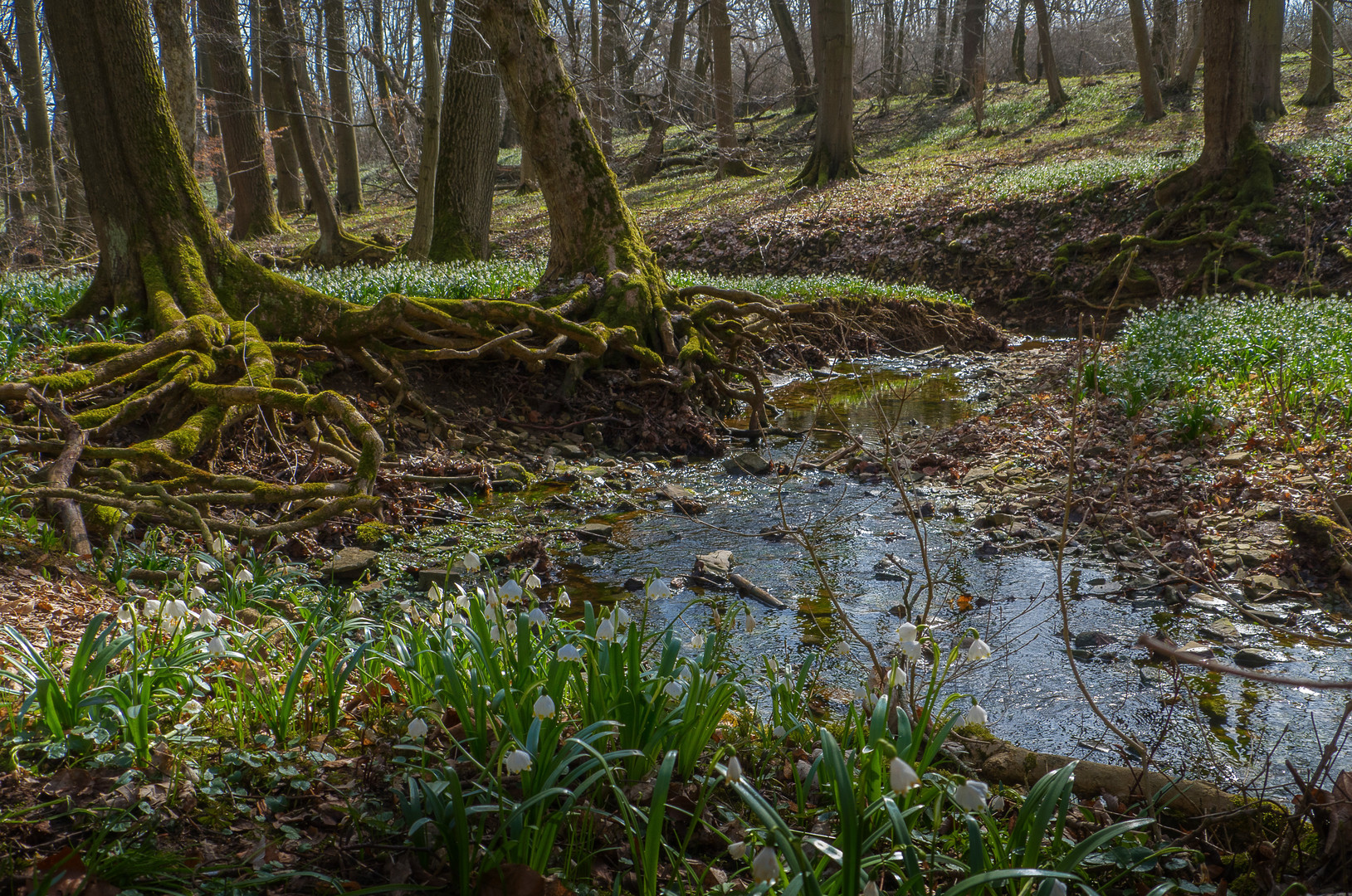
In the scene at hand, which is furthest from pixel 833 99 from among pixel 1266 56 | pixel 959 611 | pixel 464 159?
pixel 959 611

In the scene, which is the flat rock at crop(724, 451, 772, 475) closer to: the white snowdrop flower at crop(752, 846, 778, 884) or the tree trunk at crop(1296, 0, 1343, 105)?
the white snowdrop flower at crop(752, 846, 778, 884)

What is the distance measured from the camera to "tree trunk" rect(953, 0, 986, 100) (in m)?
34.0

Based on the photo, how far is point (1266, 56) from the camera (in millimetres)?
21609

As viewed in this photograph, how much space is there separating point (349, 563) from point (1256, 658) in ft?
16.8

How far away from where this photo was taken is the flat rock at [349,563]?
17.6ft

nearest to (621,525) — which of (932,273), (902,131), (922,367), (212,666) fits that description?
(212,666)

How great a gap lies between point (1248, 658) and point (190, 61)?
1410 cm

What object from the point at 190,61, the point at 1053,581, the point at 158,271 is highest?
the point at 190,61

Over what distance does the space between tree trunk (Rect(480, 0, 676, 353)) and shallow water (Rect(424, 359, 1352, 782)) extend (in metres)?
2.21

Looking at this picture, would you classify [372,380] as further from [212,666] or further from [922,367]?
[922,367]

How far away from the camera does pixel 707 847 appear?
8.64 feet

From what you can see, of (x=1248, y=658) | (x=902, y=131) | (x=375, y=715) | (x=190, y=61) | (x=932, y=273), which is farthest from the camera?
(x=902, y=131)

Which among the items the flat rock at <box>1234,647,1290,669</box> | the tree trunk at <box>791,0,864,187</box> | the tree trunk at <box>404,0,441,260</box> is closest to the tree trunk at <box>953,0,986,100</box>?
the tree trunk at <box>791,0,864,187</box>

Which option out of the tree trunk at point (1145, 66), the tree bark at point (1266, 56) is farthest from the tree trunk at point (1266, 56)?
the tree trunk at point (1145, 66)
